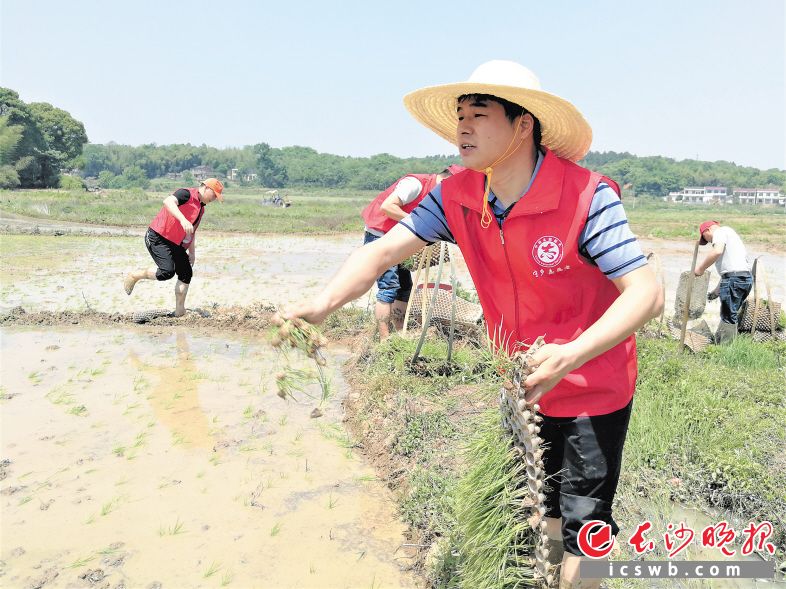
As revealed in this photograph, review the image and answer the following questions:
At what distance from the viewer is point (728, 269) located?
6.07 meters

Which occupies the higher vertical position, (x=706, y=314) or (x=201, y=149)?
(x=201, y=149)

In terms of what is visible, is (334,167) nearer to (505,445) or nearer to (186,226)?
(186,226)

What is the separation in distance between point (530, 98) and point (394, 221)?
2919 millimetres

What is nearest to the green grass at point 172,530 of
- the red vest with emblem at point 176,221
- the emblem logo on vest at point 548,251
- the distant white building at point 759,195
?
the emblem logo on vest at point 548,251

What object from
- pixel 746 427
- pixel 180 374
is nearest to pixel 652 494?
pixel 746 427

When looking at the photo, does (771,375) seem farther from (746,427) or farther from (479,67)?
(479,67)

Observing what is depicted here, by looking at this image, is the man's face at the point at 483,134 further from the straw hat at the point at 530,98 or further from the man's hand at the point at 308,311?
the man's hand at the point at 308,311

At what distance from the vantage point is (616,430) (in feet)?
6.36

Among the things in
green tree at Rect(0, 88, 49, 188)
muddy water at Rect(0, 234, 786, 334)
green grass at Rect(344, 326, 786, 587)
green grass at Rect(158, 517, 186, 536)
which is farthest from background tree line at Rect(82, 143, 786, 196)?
green grass at Rect(158, 517, 186, 536)

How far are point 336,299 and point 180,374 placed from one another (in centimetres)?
390

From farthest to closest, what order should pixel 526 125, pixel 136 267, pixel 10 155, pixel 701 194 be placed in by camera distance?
pixel 701 194 → pixel 10 155 → pixel 136 267 → pixel 526 125

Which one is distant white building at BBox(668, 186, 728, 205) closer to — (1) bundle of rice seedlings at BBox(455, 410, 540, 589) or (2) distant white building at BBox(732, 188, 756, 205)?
(2) distant white building at BBox(732, 188, 756, 205)

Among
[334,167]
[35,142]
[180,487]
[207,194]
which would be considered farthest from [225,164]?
[180,487]

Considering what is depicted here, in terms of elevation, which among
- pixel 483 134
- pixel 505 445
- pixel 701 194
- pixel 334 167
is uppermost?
pixel 334 167
